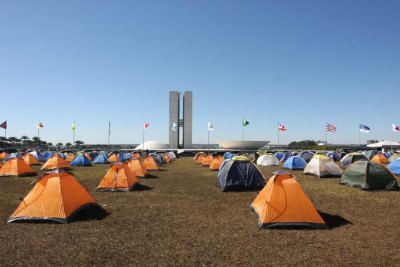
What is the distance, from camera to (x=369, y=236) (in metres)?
8.79

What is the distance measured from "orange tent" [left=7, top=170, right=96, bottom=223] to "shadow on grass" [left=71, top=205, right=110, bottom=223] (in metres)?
0.22

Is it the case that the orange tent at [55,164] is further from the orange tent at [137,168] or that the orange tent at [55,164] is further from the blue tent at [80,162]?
the orange tent at [137,168]

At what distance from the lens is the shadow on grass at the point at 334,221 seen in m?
9.92

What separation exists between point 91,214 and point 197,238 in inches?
174

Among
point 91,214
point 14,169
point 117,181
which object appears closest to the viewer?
point 91,214

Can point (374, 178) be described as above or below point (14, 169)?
above

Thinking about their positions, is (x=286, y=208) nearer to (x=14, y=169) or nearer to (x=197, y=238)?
(x=197, y=238)

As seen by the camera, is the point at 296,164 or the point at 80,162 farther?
the point at 80,162

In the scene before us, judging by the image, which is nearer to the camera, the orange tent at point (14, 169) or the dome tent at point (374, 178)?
the dome tent at point (374, 178)

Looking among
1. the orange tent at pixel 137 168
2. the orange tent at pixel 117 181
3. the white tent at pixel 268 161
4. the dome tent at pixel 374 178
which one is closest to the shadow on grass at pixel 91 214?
the orange tent at pixel 117 181

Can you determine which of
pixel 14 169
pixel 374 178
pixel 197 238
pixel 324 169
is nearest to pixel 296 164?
pixel 324 169

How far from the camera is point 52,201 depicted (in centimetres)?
1055

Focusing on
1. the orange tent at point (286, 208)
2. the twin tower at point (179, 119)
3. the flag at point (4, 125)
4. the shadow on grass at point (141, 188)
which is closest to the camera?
the orange tent at point (286, 208)

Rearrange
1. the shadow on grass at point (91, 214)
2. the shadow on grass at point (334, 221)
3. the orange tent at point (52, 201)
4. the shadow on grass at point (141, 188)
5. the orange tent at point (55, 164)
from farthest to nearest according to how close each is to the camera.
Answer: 1. the orange tent at point (55, 164)
2. the shadow on grass at point (141, 188)
3. the shadow on grass at point (91, 214)
4. the orange tent at point (52, 201)
5. the shadow on grass at point (334, 221)
